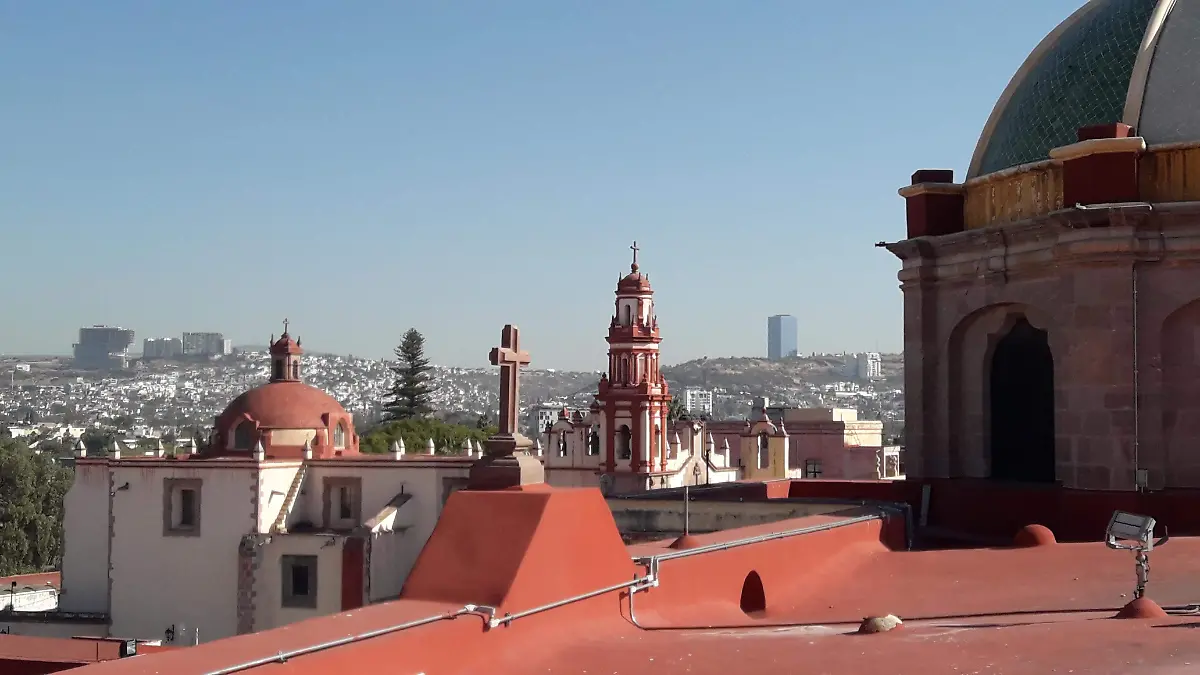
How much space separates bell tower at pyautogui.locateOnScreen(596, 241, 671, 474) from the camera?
4406 centimetres

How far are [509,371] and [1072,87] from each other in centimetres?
763

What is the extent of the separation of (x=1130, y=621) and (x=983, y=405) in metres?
6.53

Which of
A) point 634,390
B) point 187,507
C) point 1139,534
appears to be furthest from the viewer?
point 634,390

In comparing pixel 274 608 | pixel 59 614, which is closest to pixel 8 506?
pixel 59 614

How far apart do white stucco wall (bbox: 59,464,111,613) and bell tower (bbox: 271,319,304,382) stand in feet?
21.5

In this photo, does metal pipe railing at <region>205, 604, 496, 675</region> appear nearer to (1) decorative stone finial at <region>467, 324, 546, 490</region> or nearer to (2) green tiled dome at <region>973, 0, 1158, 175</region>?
(1) decorative stone finial at <region>467, 324, 546, 490</region>

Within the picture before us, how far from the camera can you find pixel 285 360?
143ft

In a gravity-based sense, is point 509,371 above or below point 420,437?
above

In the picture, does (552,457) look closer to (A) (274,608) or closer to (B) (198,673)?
(A) (274,608)

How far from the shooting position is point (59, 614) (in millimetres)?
37219

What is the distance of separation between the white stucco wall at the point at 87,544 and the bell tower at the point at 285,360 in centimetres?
656

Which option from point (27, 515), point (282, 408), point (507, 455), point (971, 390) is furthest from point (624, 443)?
point (507, 455)

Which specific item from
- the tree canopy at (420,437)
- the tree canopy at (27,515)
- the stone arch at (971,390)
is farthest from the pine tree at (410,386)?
the stone arch at (971,390)

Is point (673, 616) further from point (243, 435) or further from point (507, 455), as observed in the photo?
point (243, 435)
